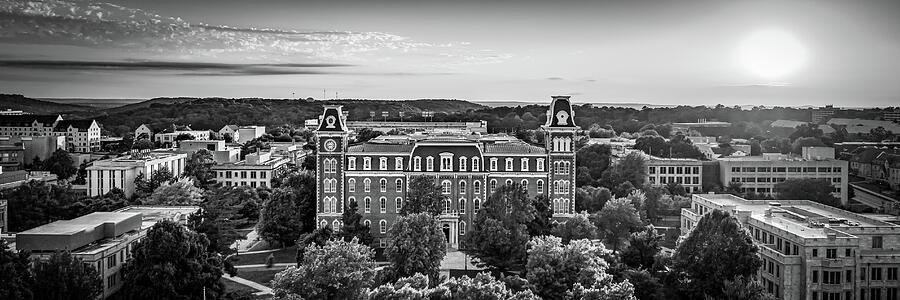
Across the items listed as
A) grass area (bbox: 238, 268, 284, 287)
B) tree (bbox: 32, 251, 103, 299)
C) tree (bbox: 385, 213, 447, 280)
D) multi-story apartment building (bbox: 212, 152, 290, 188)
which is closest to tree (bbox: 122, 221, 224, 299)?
tree (bbox: 32, 251, 103, 299)

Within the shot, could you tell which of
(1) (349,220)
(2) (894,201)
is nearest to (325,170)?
(1) (349,220)

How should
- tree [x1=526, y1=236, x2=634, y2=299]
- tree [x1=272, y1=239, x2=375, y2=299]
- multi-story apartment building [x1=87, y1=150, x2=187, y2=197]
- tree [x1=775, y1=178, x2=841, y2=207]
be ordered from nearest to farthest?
tree [x1=272, y1=239, x2=375, y2=299] → tree [x1=526, y1=236, x2=634, y2=299] → tree [x1=775, y1=178, x2=841, y2=207] → multi-story apartment building [x1=87, y1=150, x2=187, y2=197]

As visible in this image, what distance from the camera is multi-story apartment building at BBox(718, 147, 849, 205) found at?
77688mm

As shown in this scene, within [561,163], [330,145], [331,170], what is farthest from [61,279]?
[561,163]

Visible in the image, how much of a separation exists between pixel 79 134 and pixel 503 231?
87900mm

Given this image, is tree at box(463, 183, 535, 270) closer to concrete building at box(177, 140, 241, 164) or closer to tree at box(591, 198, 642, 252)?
tree at box(591, 198, 642, 252)

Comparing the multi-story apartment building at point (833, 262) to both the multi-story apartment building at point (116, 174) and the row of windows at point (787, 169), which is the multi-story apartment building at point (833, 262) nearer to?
the row of windows at point (787, 169)

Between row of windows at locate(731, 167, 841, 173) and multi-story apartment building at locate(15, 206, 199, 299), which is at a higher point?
row of windows at locate(731, 167, 841, 173)

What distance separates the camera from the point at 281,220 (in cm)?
6134

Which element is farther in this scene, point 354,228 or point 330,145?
point 330,145

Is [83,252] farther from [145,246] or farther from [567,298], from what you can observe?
[567,298]

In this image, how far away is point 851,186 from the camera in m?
75.4

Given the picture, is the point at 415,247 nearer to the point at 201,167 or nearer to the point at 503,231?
the point at 503,231

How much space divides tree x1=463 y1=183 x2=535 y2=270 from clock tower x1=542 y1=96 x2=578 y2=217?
8363 millimetres
